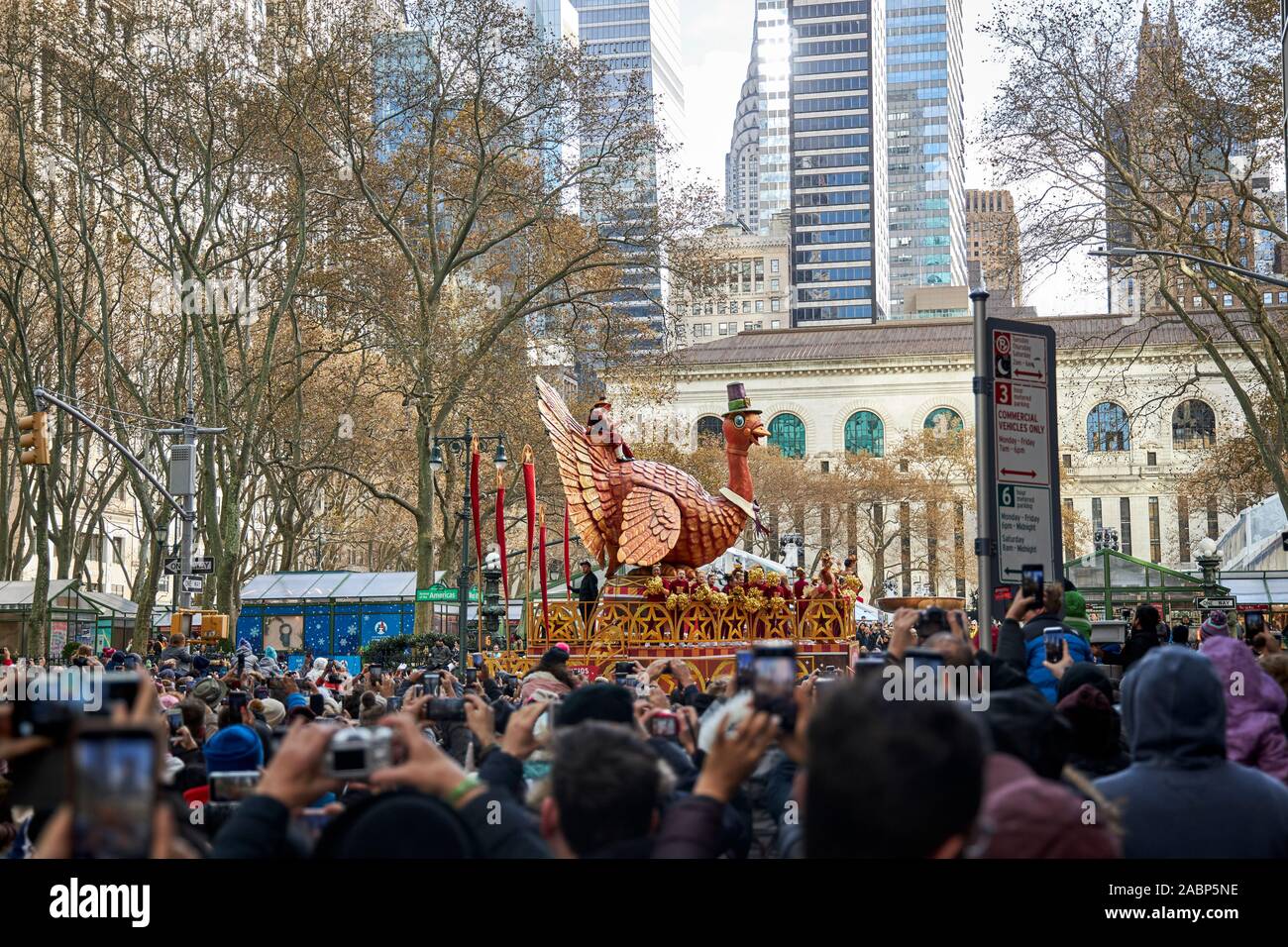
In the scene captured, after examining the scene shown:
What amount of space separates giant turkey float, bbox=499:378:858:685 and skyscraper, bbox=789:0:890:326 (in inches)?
6011

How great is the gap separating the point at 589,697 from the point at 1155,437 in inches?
3500

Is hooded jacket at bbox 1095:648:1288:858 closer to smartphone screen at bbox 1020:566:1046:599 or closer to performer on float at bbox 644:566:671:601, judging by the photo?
smartphone screen at bbox 1020:566:1046:599

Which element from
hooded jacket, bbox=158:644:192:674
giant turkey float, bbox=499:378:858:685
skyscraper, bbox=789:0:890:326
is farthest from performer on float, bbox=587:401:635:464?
skyscraper, bbox=789:0:890:326

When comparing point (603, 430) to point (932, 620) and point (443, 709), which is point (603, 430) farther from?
point (443, 709)

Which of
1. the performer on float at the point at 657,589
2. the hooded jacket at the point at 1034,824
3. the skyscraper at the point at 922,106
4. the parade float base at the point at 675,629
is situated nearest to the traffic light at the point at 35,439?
the parade float base at the point at 675,629

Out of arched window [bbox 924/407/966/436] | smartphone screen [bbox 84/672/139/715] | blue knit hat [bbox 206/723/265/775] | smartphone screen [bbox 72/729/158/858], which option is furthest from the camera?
arched window [bbox 924/407/966/436]

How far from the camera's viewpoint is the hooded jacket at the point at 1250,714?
213 inches

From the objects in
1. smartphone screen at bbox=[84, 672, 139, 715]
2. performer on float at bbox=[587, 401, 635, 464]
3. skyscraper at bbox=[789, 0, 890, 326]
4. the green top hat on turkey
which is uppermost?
skyscraper at bbox=[789, 0, 890, 326]

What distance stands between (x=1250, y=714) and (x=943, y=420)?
284 feet

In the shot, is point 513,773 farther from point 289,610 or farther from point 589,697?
point 289,610

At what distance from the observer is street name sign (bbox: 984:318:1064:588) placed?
9531mm

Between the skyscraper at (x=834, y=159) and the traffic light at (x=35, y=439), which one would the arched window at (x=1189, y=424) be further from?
the skyscraper at (x=834, y=159)
